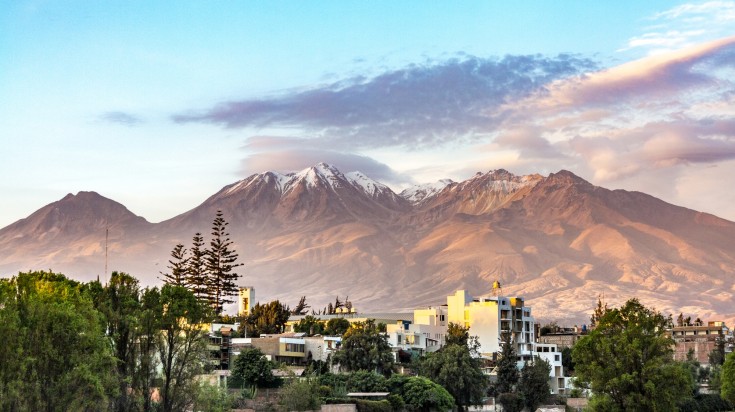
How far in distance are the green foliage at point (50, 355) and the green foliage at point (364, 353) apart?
41239 millimetres

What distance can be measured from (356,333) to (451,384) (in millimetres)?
8558

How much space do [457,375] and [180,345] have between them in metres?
36.5

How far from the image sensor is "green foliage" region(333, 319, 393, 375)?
92188mm

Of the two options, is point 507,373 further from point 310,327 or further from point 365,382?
point 310,327

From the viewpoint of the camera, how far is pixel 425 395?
84.2 metres

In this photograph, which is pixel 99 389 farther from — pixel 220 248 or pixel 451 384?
pixel 220 248

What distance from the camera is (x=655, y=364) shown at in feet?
195

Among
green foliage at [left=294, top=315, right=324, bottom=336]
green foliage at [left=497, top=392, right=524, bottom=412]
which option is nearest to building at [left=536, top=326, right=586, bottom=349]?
green foliage at [left=294, top=315, right=324, bottom=336]

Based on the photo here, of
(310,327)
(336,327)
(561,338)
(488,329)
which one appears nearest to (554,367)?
(488,329)

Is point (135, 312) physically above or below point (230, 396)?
above

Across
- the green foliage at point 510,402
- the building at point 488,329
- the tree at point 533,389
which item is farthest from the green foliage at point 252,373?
the building at point 488,329

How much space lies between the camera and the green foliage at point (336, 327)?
112m

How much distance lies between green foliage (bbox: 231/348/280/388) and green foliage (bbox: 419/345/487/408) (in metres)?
15.1

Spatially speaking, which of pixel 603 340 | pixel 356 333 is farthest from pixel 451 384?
pixel 603 340
